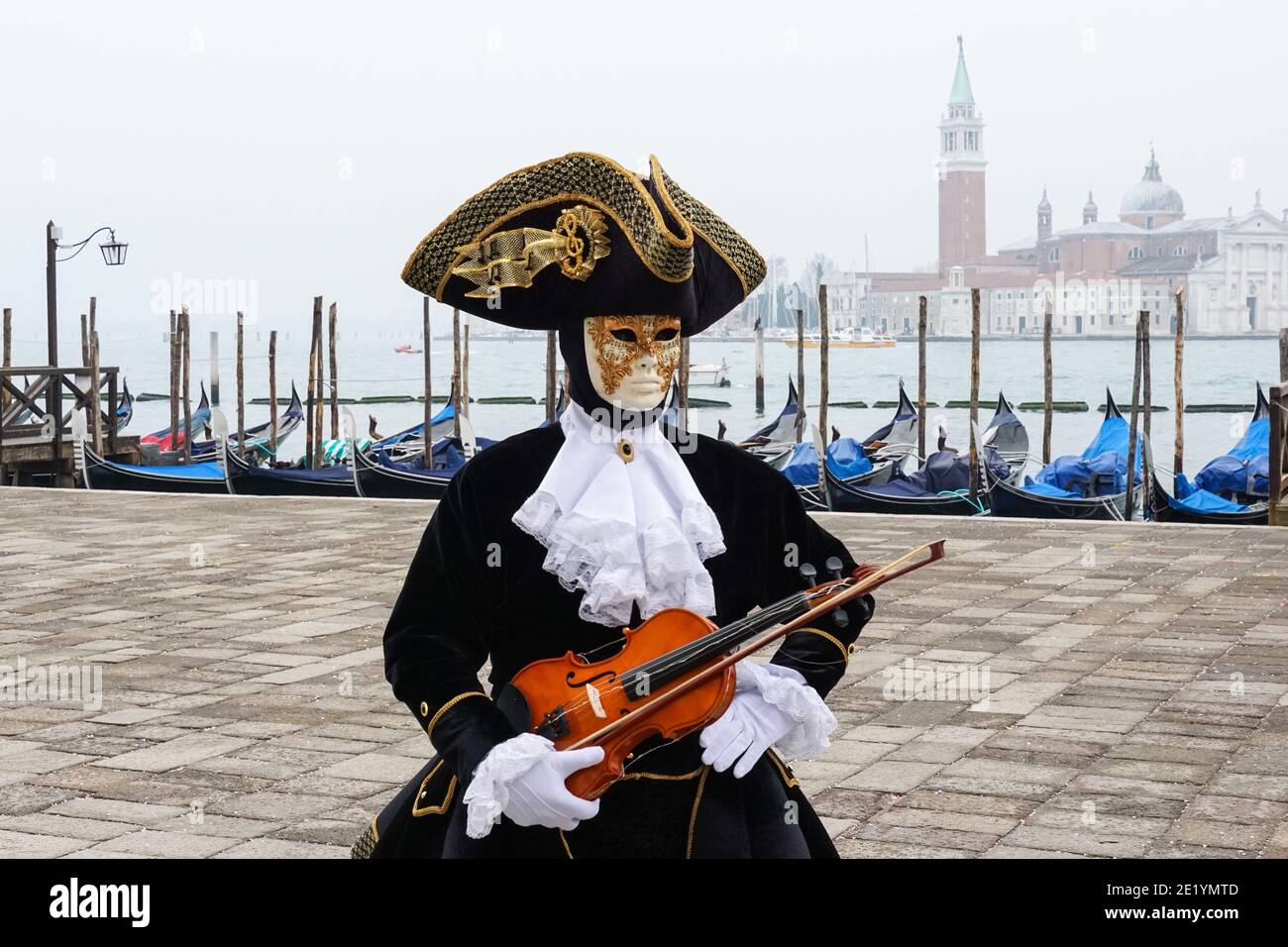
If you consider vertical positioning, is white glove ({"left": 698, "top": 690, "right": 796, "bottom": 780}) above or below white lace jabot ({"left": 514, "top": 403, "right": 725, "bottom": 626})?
below

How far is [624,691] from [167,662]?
4.13m

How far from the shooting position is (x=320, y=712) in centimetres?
517

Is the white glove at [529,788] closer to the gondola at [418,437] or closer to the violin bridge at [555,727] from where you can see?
the violin bridge at [555,727]

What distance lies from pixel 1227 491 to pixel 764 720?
13.3 metres

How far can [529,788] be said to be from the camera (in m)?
2.16

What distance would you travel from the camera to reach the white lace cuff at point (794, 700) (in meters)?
2.36

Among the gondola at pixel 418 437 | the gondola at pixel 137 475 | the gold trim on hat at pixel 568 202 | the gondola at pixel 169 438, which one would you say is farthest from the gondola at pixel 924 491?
the gold trim on hat at pixel 568 202

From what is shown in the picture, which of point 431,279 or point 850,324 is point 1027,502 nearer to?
point 431,279

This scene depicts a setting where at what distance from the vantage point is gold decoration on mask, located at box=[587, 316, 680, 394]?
249 cm

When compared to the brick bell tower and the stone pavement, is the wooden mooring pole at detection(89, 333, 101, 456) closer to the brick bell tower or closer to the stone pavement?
the stone pavement

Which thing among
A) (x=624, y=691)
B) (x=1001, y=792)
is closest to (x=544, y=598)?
(x=624, y=691)

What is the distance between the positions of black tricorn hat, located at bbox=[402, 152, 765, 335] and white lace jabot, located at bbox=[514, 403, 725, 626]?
0.20m

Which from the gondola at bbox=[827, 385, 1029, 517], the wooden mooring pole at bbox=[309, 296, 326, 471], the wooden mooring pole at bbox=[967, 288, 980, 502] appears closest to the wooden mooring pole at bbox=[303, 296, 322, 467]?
the wooden mooring pole at bbox=[309, 296, 326, 471]

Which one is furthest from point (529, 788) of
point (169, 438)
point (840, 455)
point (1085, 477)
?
point (169, 438)
